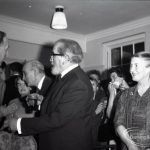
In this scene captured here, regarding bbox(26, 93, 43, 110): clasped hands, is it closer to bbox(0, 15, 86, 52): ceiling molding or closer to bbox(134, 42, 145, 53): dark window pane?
bbox(0, 15, 86, 52): ceiling molding

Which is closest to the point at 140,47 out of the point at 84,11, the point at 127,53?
the point at 127,53

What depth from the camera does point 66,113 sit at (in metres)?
1.76

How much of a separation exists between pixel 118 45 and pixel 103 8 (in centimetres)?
161

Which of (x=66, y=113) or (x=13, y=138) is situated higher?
(x=66, y=113)

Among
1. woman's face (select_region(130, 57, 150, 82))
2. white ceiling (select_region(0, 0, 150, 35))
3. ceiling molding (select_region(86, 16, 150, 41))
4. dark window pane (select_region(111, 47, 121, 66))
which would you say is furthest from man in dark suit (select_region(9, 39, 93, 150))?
dark window pane (select_region(111, 47, 121, 66))

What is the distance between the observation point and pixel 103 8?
493 cm

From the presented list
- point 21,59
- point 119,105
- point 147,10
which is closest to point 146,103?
point 119,105

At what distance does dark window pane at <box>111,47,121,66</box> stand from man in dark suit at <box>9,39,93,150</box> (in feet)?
14.9

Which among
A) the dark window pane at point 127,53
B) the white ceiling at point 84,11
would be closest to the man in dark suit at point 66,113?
the white ceiling at point 84,11

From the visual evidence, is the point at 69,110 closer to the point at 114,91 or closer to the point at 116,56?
the point at 114,91

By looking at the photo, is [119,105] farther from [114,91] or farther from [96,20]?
[96,20]

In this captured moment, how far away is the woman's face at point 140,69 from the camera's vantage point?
85.4 inches

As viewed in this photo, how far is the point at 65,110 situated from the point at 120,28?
4.60 metres

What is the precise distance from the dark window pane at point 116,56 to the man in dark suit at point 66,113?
4.53 metres
